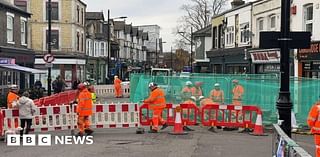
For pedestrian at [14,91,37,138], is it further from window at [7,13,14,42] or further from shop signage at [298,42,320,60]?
window at [7,13,14,42]

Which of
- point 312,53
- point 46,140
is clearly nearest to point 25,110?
point 46,140

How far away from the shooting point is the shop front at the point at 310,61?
70.8 feet

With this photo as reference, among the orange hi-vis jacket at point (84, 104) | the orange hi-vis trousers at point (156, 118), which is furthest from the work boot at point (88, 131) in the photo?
the orange hi-vis trousers at point (156, 118)

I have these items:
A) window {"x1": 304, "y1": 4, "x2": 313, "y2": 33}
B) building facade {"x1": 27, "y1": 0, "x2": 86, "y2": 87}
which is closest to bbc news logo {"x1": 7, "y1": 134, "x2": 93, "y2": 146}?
window {"x1": 304, "y1": 4, "x2": 313, "y2": 33}

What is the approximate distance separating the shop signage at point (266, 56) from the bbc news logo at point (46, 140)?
1484cm

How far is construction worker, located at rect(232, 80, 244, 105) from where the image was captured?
724 inches

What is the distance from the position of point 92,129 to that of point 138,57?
96033 millimetres

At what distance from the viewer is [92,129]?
16.8 metres

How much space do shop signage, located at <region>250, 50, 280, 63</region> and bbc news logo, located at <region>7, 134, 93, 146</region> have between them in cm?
1484

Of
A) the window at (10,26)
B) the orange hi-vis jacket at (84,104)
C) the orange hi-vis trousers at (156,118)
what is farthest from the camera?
the window at (10,26)

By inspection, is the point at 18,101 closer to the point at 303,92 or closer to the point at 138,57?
the point at 303,92

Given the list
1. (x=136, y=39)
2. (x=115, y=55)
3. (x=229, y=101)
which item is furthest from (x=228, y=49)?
(x=136, y=39)

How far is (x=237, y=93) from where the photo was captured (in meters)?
18.4

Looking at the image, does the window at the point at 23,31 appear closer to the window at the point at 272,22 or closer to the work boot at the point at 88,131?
the window at the point at 272,22
